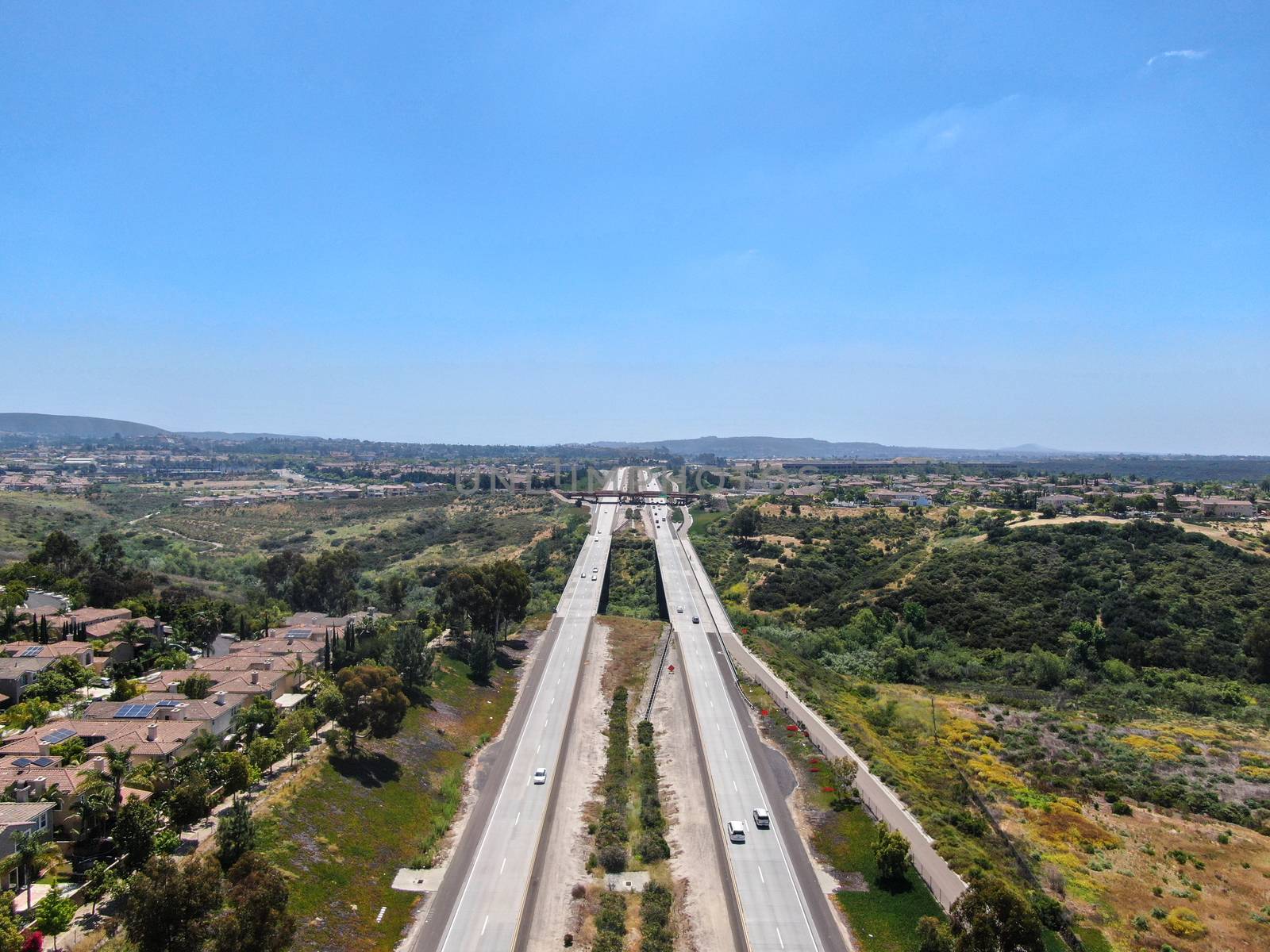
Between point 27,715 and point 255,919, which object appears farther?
point 27,715

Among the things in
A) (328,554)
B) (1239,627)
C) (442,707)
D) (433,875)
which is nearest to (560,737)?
(442,707)

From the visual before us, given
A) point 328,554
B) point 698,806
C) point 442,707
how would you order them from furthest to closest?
point 328,554 < point 442,707 < point 698,806

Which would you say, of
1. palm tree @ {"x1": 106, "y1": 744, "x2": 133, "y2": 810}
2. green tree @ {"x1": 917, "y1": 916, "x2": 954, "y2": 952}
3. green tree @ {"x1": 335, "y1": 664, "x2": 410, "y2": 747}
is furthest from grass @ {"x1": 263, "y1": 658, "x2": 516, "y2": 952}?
green tree @ {"x1": 917, "y1": 916, "x2": 954, "y2": 952}

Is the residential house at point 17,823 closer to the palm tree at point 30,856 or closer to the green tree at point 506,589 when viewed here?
the palm tree at point 30,856

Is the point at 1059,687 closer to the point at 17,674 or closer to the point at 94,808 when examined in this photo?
the point at 94,808

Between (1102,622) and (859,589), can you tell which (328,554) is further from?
(1102,622)

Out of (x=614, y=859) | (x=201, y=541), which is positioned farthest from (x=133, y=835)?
(x=201, y=541)
